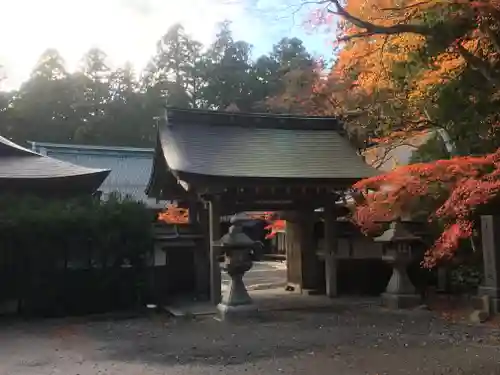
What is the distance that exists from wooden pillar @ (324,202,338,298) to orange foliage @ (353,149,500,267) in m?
0.75

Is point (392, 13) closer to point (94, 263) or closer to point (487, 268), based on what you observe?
point (487, 268)

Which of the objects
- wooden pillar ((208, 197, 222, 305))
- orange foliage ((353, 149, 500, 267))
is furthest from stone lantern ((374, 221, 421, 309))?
wooden pillar ((208, 197, 222, 305))

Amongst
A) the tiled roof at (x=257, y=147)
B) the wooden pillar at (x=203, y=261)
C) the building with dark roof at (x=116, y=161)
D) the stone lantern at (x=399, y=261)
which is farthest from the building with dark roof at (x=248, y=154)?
the building with dark roof at (x=116, y=161)

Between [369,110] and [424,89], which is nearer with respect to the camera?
[424,89]

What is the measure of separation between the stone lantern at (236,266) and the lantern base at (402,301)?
3135 mm

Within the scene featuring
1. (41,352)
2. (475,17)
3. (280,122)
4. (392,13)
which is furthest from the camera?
(280,122)

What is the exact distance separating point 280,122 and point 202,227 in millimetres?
3726

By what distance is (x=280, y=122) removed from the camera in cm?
1482

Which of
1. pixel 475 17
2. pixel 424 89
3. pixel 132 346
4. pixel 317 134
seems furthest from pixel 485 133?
pixel 132 346

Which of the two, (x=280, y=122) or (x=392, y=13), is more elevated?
(x=392, y=13)

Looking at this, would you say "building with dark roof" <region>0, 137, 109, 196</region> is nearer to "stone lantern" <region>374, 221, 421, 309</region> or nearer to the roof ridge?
the roof ridge

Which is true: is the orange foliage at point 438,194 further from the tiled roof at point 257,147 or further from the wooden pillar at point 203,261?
the wooden pillar at point 203,261

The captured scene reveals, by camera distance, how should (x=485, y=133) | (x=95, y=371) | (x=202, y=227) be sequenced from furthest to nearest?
(x=202, y=227)
(x=485, y=133)
(x=95, y=371)

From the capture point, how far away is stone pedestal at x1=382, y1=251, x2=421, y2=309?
1159cm
